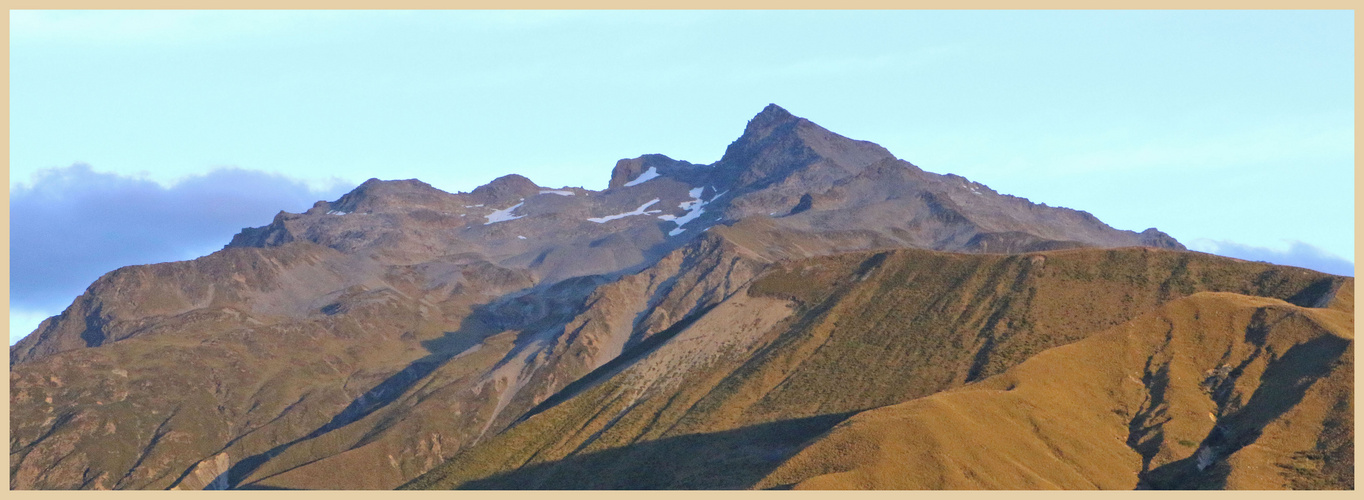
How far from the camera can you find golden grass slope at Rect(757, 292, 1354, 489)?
143375 mm

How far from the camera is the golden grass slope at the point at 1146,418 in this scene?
143 metres

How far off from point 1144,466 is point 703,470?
4852cm

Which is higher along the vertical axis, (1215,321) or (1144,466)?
(1215,321)

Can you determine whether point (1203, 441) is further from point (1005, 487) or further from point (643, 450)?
point (643, 450)

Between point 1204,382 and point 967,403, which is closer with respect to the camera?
point 967,403

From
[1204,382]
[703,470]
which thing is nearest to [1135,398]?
[1204,382]

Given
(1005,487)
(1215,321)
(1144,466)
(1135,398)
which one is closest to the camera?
(1005,487)

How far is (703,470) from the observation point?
174375 mm

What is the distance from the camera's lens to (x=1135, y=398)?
171 m

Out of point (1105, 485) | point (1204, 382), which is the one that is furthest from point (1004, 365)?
point (1105, 485)

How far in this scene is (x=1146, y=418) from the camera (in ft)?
543

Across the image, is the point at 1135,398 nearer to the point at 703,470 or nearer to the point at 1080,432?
the point at 1080,432

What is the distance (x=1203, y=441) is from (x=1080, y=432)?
12374 mm

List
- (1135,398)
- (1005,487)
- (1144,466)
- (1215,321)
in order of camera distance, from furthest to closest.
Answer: (1215,321)
(1135,398)
(1144,466)
(1005,487)
